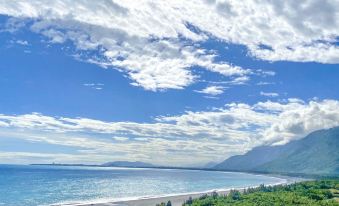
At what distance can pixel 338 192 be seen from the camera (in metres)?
137

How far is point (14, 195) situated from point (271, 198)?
4049 inches

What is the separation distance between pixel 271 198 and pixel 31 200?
273 ft

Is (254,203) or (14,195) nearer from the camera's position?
(254,203)

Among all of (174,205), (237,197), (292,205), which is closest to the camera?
(292,205)

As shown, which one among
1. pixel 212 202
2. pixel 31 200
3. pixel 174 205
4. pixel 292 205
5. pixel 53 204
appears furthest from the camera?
pixel 31 200

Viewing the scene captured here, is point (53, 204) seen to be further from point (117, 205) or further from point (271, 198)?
point (271, 198)

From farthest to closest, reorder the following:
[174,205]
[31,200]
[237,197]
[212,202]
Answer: [31,200] → [174,205] → [237,197] → [212,202]

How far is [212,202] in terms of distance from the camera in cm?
10219

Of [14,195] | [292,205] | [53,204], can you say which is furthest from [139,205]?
[14,195]

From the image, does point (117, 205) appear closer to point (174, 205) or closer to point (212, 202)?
point (174, 205)

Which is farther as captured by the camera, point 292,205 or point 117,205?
point 117,205

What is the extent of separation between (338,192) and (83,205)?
82.7 meters

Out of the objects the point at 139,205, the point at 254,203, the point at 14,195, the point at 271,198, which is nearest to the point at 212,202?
the point at 254,203

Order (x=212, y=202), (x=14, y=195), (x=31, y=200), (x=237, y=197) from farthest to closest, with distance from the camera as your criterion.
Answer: (x=14, y=195) < (x=31, y=200) < (x=237, y=197) < (x=212, y=202)
